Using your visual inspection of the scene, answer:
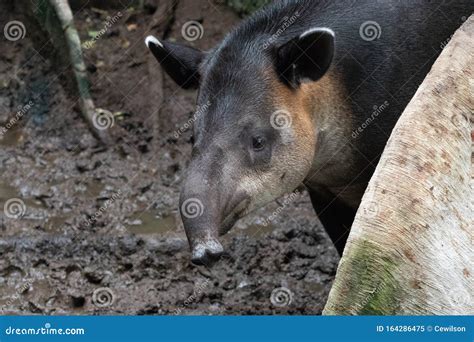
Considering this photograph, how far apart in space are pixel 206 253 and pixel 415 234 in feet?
4.57

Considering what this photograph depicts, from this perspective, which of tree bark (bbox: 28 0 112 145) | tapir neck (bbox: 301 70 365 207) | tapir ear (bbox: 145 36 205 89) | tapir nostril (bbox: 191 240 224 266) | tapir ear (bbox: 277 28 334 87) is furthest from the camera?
tree bark (bbox: 28 0 112 145)

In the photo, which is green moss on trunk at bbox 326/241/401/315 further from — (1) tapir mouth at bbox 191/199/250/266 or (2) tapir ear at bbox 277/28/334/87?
(2) tapir ear at bbox 277/28/334/87

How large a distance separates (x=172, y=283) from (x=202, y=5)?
4629mm

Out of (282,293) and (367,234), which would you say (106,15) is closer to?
(282,293)

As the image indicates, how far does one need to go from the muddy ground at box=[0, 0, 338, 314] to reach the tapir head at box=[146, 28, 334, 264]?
7.81 feet

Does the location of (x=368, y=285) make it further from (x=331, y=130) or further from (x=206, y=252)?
(x=331, y=130)

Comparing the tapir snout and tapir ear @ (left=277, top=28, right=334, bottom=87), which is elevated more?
tapir ear @ (left=277, top=28, right=334, bottom=87)

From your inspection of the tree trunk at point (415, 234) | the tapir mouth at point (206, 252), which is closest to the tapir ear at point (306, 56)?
the tree trunk at point (415, 234)

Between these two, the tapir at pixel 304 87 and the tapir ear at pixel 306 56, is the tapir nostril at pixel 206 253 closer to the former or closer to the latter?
the tapir at pixel 304 87

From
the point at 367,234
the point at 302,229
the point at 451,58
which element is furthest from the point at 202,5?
the point at 367,234

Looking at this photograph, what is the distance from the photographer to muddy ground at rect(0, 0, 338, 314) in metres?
10.0

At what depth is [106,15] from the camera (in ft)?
45.8

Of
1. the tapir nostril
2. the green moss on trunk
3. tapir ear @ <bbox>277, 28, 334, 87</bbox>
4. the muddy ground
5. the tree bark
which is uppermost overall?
tapir ear @ <bbox>277, 28, 334, 87</bbox>

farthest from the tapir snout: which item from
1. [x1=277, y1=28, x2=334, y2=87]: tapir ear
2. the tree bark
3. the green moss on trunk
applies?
the tree bark
